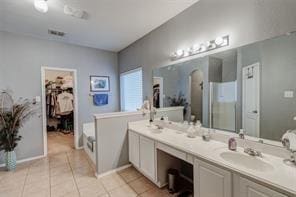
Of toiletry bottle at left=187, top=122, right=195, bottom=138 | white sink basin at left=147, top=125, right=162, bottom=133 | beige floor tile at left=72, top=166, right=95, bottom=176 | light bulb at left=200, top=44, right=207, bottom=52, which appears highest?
light bulb at left=200, top=44, right=207, bottom=52

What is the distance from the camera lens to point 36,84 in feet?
11.5

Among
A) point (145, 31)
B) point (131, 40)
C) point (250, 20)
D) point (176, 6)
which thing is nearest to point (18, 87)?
point (131, 40)

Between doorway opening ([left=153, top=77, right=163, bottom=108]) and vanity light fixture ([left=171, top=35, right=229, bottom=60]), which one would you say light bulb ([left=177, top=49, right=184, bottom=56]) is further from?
doorway opening ([left=153, top=77, right=163, bottom=108])

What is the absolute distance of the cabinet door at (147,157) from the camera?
2.27 m

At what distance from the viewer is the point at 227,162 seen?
4.55 feet

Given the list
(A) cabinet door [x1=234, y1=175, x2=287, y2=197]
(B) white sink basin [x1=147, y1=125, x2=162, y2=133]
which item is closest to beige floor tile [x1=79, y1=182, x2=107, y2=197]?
(B) white sink basin [x1=147, y1=125, x2=162, y2=133]

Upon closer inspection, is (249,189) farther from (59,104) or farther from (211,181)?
(59,104)

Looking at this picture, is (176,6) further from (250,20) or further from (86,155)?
(86,155)

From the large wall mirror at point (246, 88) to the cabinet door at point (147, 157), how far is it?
29.1 inches

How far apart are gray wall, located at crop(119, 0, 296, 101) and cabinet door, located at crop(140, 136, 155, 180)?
1.28 m

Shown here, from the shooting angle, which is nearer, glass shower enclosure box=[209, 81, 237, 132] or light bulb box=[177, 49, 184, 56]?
glass shower enclosure box=[209, 81, 237, 132]

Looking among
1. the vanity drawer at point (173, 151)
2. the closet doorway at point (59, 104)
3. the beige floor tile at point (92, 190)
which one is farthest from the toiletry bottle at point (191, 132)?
the closet doorway at point (59, 104)

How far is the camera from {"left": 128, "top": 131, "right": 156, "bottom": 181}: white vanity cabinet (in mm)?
2285

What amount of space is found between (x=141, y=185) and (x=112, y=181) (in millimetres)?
494
